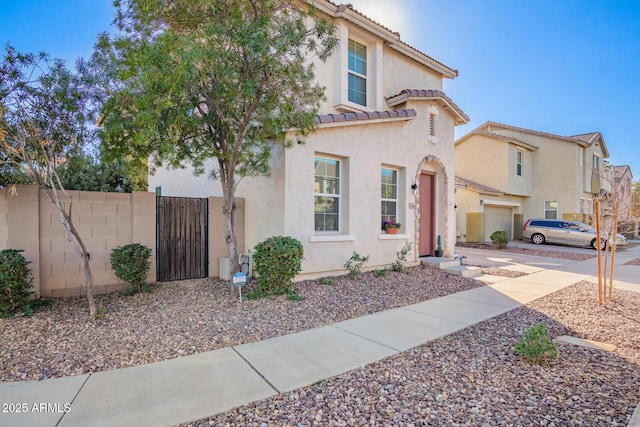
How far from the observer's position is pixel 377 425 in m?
2.83

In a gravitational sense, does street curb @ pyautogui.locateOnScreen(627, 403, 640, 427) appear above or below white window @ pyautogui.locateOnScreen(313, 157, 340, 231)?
below

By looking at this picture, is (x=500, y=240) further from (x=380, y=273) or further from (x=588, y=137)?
(x=588, y=137)

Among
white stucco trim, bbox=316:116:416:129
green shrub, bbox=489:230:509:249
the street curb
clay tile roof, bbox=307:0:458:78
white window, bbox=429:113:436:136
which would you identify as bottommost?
the street curb

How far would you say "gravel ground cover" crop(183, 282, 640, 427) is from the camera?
2922 mm

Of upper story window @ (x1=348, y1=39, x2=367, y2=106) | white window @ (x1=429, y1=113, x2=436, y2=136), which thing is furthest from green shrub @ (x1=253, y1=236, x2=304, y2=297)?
white window @ (x1=429, y1=113, x2=436, y2=136)

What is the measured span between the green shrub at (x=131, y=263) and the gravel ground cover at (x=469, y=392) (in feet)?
15.0

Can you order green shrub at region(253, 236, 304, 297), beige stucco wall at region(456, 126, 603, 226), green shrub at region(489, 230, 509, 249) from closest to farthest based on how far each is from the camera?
green shrub at region(253, 236, 304, 297) → green shrub at region(489, 230, 509, 249) → beige stucco wall at region(456, 126, 603, 226)

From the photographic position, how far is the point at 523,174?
23.3 meters

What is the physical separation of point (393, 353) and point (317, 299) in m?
2.53

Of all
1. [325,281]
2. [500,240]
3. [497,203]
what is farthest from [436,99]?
[497,203]

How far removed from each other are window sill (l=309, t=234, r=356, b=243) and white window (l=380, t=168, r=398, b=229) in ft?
6.05

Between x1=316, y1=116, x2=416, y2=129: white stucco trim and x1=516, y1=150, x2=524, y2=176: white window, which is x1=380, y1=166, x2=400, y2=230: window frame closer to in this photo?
x1=316, y1=116, x2=416, y2=129: white stucco trim

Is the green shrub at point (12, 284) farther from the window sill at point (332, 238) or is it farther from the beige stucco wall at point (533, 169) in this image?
the beige stucco wall at point (533, 169)

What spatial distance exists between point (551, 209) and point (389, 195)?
65.2 feet
